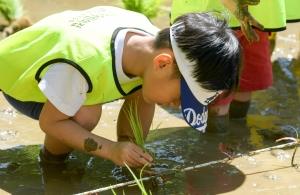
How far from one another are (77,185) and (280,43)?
257 centimetres

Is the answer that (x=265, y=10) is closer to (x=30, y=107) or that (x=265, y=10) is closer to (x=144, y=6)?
(x=144, y=6)

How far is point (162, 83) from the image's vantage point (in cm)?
232

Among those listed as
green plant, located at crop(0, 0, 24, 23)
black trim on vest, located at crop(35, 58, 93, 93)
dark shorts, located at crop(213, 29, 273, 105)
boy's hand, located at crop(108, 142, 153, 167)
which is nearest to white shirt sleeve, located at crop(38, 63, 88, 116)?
black trim on vest, located at crop(35, 58, 93, 93)

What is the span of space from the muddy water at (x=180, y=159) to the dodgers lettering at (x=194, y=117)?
288 millimetres

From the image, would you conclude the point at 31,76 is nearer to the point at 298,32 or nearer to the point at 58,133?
the point at 58,133

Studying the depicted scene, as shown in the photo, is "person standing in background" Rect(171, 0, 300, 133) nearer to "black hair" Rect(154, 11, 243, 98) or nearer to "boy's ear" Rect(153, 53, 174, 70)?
"black hair" Rect(154, 11, 243, 98)

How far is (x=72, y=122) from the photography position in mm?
2443

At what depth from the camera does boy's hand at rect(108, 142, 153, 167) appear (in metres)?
2.35

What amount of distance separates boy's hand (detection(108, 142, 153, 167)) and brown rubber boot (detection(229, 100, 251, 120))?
1038mm

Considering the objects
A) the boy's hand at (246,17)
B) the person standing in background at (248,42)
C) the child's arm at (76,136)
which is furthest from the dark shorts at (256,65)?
the child's arm at (76,136)

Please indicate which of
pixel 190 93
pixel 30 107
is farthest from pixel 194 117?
pixel 30 107

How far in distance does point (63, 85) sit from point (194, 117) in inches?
21.6

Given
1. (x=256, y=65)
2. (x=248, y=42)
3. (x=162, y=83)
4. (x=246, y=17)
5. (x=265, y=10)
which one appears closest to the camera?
(x=162, y=83)

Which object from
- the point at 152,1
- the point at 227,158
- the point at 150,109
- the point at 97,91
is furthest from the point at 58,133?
the point at 152,1
